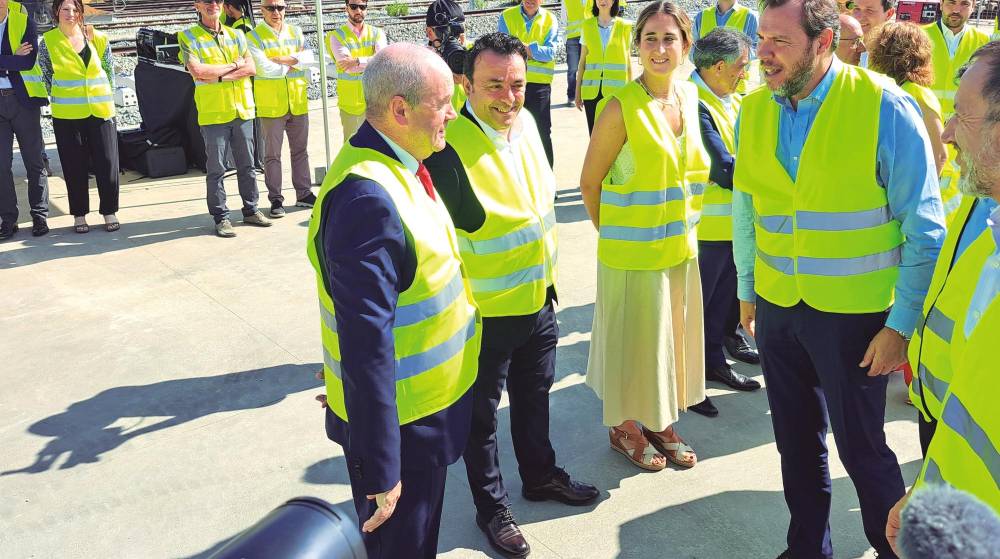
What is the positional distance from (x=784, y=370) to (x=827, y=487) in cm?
45

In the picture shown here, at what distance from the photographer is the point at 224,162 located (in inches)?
288

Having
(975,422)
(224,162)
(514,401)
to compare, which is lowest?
(514,401)

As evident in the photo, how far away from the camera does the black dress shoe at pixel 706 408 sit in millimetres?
4246

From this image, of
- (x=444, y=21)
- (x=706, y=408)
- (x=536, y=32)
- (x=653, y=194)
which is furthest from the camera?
(x=536, y=32)

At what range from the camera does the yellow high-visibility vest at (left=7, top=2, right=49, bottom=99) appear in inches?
268

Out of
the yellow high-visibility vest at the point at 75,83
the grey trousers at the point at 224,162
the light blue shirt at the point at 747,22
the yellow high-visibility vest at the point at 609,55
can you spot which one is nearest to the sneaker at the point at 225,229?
the grey trousers at the point at 224,162

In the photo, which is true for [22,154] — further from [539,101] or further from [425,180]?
[425,180]

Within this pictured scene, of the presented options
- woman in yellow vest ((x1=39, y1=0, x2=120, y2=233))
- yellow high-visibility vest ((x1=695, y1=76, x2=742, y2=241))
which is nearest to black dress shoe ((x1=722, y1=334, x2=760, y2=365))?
yellow high-visibility vest ((x1=695, y1=76, x2=742, y2=241))

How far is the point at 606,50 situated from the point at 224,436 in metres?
5.40

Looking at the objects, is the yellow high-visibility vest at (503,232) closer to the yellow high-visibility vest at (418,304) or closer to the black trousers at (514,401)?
the black trousers at (514,401)

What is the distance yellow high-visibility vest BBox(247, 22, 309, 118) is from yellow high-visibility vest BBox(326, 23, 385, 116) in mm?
350

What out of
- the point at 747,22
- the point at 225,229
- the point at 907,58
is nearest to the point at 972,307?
the point at 907,58

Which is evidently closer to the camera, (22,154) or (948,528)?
(948,528)

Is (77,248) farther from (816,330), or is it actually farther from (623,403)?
(816,330)
